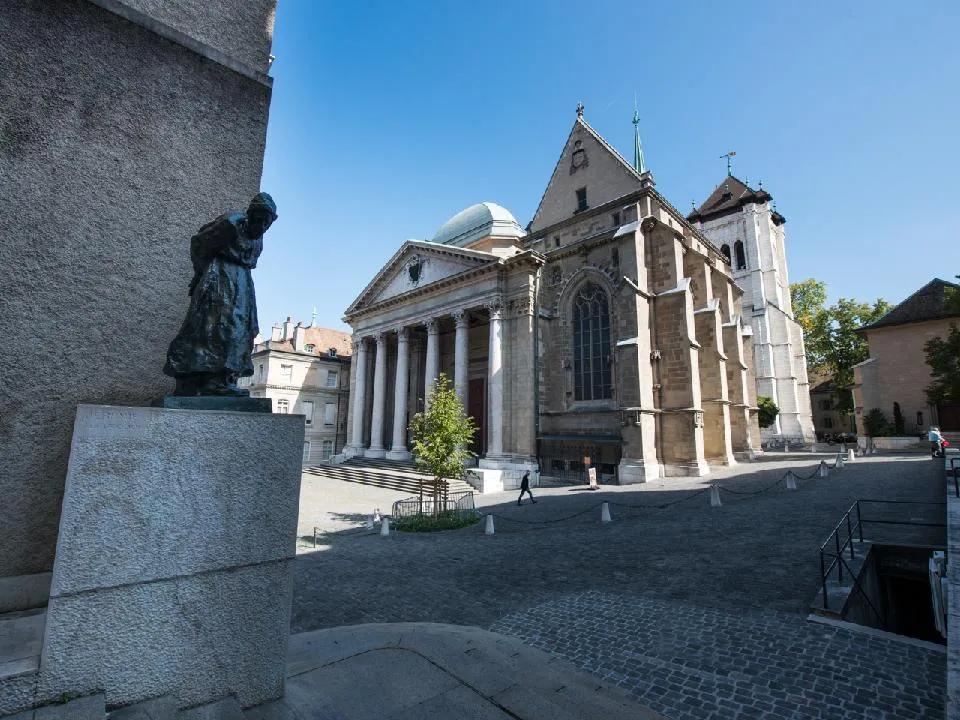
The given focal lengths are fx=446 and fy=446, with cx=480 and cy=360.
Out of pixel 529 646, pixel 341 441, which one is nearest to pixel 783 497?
pixel 529 646

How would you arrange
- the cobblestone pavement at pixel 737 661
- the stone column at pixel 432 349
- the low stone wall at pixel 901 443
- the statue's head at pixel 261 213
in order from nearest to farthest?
the statue's head at pixel 261 213, the cobblestone pavement at pixel 737 661, the stone column at pixel 432 349, the low stone wall at pixel 901 443

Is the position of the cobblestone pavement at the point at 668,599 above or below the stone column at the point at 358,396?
below

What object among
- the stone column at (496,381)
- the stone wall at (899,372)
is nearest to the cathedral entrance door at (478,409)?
the stone column at (496,381)

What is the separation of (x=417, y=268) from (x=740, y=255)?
3712 cm

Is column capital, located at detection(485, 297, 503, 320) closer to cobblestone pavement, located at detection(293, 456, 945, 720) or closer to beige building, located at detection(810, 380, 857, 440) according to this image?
cobblestone pavement, located at detection(293, 456, 945, 720)

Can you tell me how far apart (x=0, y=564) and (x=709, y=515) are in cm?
1445

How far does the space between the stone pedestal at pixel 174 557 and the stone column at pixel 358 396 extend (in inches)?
1244

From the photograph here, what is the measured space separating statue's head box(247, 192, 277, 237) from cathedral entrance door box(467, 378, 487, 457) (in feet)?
83.1

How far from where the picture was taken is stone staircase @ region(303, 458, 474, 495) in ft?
75.9

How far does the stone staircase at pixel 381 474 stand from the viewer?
2314 cm

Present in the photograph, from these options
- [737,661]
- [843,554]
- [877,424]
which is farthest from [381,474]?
[877,424]

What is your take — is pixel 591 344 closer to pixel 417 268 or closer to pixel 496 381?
pixel 496 381

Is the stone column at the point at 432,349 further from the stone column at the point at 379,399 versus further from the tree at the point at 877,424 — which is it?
the tree at the point at 877,424

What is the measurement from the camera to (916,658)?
4883 millimetres
